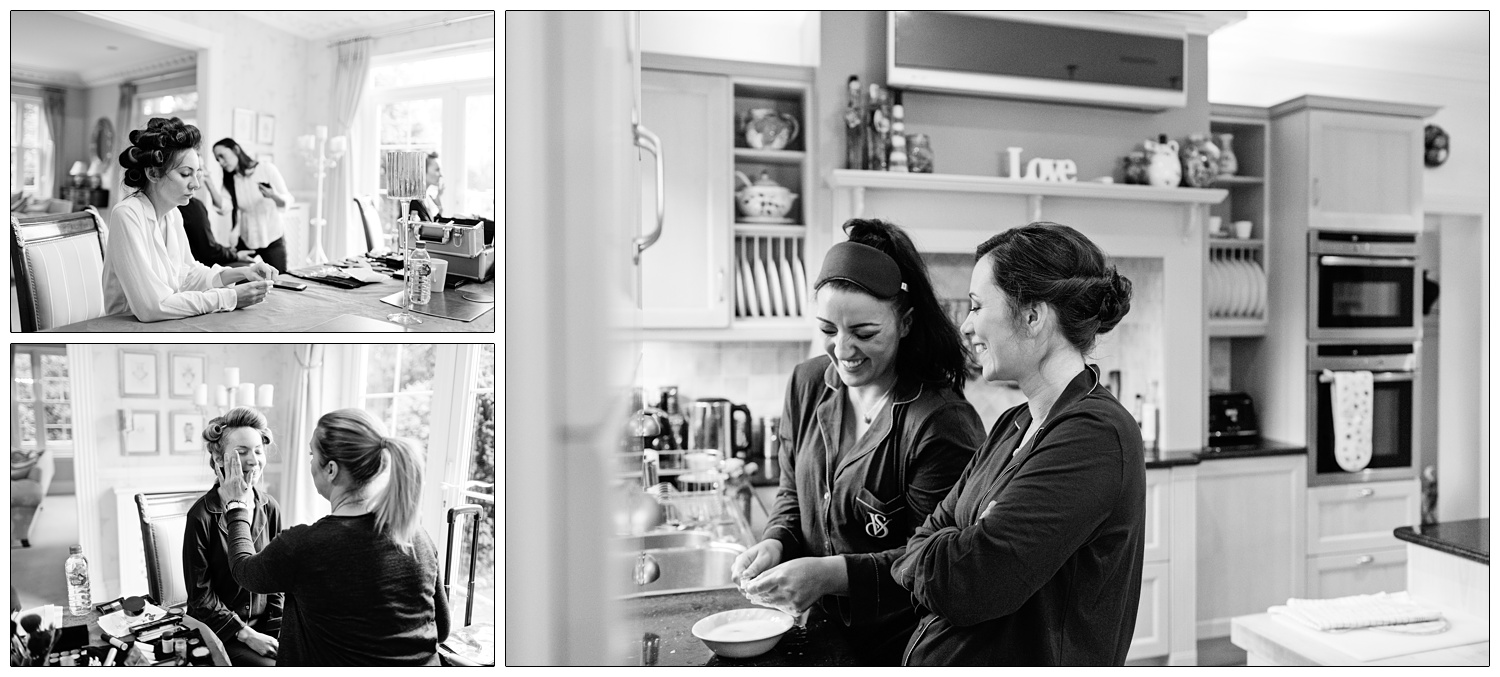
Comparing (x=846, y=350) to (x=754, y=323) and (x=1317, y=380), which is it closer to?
(x=754, y=323)

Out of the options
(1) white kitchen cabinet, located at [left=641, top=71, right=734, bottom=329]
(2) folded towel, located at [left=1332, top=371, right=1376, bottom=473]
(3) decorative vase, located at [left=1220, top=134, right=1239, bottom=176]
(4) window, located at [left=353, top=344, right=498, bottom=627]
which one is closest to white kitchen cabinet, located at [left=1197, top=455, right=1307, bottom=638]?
(2) folded towel, located at [left=1332, top=371, right=1376, bottom=473]

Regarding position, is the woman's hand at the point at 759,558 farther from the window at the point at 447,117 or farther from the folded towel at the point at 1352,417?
the folded towel at the point at 1352,417

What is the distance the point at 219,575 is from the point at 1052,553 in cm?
82

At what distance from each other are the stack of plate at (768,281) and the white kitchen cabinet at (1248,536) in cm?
157

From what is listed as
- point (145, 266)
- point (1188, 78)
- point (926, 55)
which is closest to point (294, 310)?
point (145, 266)

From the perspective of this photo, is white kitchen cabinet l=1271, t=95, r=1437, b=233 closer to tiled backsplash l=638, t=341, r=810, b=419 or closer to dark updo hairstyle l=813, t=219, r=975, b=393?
tiled backsplash l=638, t=341, r=810, b=419

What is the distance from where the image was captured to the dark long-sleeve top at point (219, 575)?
2.65 ft

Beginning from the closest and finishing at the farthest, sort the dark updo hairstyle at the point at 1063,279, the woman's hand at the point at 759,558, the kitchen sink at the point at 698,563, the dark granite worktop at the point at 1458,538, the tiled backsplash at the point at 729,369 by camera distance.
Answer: the dark updo hairstyle at the point at 1063,279, the woman's hand at the point at 759,558, the dark granite worktop at the point at 1458,538, the kitchen sink at the point at 698,563, the tiled backsplash at the point at 729,369

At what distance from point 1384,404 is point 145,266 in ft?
13.0

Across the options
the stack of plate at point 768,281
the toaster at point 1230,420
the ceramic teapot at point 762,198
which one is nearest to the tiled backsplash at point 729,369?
Answer: the stack of plate at point 768,281

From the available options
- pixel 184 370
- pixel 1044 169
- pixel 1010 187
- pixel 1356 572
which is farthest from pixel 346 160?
pixel 1356 572

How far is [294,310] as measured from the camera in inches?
31.0

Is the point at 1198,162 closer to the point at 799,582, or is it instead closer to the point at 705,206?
the point at 705,206

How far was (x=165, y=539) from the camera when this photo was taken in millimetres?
818
